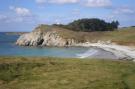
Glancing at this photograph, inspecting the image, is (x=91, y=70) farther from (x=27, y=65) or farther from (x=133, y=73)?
(x=27, y=65)

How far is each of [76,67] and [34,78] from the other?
11.9m

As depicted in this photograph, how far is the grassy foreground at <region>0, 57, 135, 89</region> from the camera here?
41.6 meters

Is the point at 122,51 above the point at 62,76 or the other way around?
the other way around

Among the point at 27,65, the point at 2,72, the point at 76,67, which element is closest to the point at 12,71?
the point at 2,72

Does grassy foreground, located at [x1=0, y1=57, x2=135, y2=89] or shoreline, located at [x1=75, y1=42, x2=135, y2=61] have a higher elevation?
grassy foreground, located at [x1=0, y1=57, x2=135, y2=89]

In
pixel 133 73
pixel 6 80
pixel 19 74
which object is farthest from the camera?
pixel 133 73

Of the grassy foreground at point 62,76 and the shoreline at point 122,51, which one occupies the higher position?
the grassy foreground at point 62,76

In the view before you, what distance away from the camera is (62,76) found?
47812 mm

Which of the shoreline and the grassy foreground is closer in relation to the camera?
the grassy foreground

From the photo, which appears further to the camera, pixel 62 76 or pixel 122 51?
pixel 122 51

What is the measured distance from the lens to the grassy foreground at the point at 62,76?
41.6 m

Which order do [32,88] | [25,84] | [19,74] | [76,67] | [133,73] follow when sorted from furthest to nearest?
[76,67], [133,73], [19,74], [25,84], [32,88]

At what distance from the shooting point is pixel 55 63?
60250mm

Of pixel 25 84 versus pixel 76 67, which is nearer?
pixel 25 84
